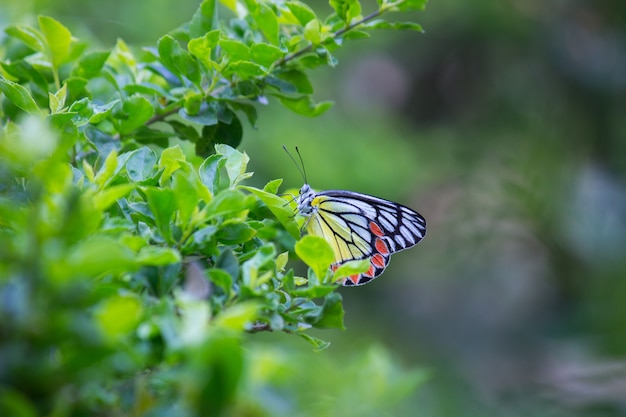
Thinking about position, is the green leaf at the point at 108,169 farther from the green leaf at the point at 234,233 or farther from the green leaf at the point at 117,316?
the green leaf at the point at 117,316

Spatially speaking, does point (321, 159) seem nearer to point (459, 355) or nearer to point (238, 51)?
point (459, 355)

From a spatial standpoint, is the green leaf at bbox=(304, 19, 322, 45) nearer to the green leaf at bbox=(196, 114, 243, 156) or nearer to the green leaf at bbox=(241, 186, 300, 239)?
the green leaf at bbox=(196, 114, 243, 156)

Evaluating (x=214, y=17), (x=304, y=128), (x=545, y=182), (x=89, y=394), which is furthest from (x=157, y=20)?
(x=89, y=394)

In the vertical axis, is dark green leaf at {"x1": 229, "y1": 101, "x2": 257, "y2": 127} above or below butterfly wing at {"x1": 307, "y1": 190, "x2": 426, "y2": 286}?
below

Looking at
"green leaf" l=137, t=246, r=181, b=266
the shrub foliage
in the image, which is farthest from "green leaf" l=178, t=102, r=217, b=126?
"green leaf" l=137, t=246, r=181, b=266

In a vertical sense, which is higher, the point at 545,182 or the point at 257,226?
the point at 545,182

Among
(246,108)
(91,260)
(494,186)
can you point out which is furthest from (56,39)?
(494,186)

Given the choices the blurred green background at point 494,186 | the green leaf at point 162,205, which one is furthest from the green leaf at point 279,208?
the blurred green background at point 494,186
